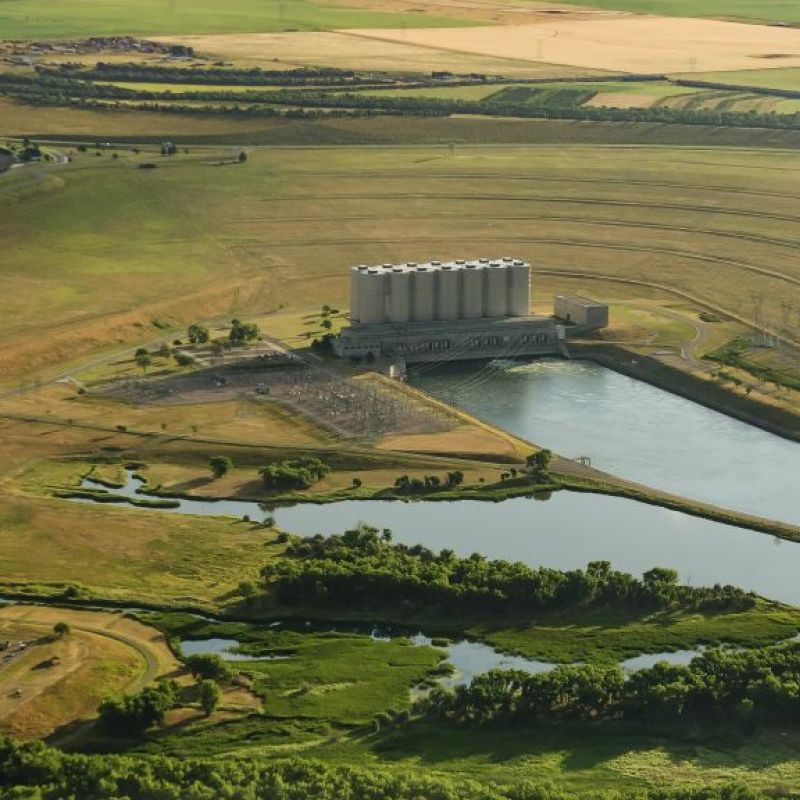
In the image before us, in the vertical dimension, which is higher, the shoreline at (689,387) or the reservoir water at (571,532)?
the shoreline at (689,387)

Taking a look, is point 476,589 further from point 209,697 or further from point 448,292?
point 448,292

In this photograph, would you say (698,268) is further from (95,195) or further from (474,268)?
(95,195)

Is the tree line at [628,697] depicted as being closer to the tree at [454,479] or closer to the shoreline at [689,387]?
the tree at [454,479]

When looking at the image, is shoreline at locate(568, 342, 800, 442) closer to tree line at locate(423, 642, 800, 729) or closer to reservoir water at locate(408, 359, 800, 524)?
reservoir water at locate(408, 359, 800, 524)

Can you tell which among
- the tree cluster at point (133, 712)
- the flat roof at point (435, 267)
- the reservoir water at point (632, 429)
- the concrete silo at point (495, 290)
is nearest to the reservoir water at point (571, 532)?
the reservoir water at point (632, 429)

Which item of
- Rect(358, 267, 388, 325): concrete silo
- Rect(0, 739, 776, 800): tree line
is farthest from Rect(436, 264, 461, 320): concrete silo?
Rect(0, 739, 776, 800): tree line

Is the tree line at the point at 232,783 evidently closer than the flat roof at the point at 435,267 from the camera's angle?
Yes
